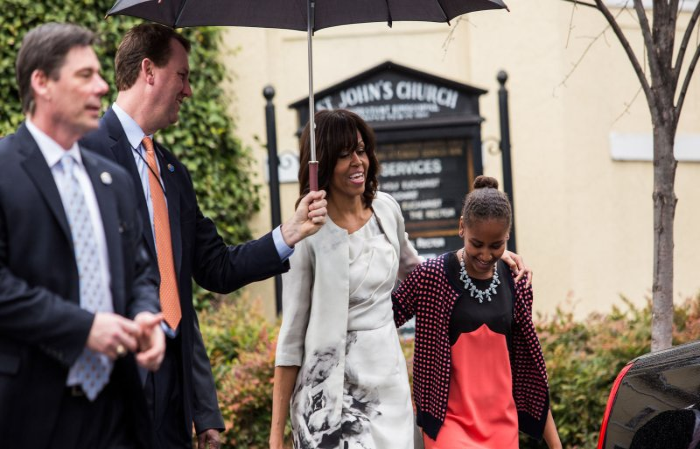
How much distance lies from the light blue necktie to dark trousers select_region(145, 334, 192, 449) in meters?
0.76

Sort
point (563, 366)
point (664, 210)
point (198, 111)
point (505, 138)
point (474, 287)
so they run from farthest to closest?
point (198, 111), point (505, 138), point (563, 366), point (664, 210), point (474, 287)

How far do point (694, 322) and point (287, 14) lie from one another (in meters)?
3.40

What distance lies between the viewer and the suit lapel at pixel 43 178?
3.07 metres

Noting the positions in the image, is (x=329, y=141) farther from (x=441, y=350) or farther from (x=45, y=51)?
(x=45, y=51)

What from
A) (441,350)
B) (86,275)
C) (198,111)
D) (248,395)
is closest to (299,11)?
(441,350)

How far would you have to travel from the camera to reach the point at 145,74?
167 inches

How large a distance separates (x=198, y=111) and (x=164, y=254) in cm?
633

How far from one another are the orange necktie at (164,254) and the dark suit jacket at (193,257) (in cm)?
2

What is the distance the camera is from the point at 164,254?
13.4 ft

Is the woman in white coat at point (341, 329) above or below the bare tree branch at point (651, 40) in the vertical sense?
below

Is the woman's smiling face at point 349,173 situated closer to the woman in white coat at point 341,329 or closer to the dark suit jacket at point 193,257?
the woman in white coat at point 341,329

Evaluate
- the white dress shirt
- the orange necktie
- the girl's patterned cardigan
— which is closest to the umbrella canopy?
the orange necktie

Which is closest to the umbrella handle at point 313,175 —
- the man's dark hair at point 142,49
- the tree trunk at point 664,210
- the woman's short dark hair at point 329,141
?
the woman's short dark hair at point 329,141

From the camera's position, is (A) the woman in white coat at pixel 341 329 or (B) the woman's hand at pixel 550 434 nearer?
(A) the woman in white coat at pixel 341 329
